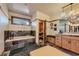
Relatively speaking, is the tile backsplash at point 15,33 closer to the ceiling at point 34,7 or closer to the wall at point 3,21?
the wall at point 3,21

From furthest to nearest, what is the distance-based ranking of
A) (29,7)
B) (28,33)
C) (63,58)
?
(28,33) < (29,7) < (63,58)

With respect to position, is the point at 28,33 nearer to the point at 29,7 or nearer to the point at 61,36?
the point at 29,7

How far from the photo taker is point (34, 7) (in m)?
1.17

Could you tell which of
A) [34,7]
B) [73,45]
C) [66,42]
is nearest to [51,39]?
[66,42]

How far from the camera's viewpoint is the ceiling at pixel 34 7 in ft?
3.74

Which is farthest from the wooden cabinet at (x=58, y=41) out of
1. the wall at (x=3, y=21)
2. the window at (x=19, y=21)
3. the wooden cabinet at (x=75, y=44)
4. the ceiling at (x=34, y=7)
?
the wall at (x=3, y=21)

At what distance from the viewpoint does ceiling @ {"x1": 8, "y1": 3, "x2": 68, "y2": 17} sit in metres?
1.14

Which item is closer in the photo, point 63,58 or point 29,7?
point 63,58

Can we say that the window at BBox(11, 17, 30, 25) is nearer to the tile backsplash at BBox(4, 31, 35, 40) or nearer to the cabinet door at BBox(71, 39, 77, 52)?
the tile backsplash at BBox(4, 31, 35, 40)

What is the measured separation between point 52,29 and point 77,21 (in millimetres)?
513

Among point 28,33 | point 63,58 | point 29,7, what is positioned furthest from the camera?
point 28,33

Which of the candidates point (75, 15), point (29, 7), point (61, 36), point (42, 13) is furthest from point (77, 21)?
point (29, 7)

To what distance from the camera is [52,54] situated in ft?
3.59

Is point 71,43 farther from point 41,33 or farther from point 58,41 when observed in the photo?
point 41,33
